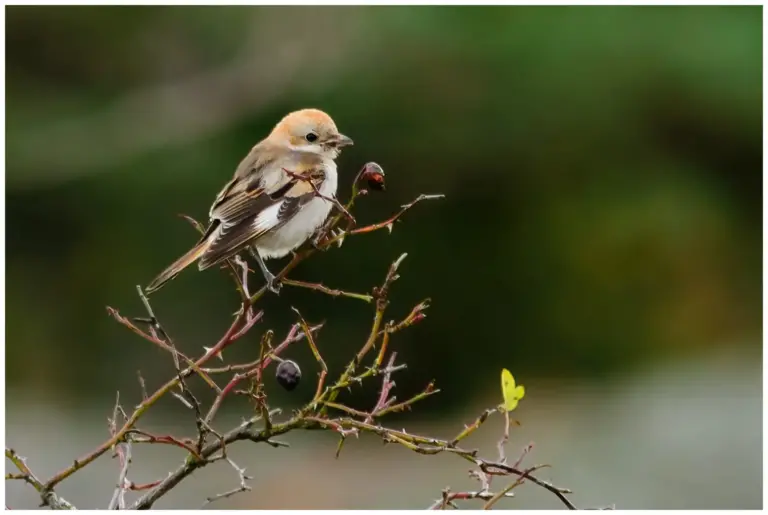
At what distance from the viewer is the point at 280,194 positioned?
3271 millimetres

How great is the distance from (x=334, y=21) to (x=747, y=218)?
9.61 feet

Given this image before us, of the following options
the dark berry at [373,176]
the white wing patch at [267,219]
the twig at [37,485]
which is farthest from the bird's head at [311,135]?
the twig at [37,485]

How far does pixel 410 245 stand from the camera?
6.31 meters

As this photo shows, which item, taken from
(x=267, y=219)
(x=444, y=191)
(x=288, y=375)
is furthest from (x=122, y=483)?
(x=444, y=191)

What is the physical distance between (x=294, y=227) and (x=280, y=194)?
13 cm

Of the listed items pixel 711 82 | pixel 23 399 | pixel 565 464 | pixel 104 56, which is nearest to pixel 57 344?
pixel 23 399

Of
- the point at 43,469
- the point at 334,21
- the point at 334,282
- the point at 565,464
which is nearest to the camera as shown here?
the point at 43,469

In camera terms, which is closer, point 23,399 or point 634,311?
point 23,399

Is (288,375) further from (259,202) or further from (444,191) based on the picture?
(444,191)

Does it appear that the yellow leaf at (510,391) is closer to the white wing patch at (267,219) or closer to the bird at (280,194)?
the bird at (280,194)

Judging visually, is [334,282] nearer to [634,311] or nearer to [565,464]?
[565,464]

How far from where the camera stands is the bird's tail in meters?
2.80

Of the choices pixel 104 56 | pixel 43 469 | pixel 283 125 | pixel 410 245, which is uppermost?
pixel 104 56

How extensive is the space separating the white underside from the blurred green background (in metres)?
2.52
